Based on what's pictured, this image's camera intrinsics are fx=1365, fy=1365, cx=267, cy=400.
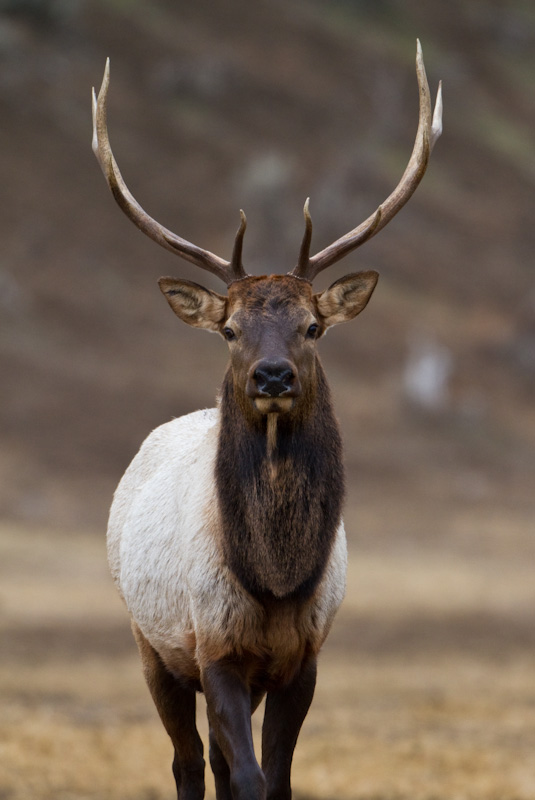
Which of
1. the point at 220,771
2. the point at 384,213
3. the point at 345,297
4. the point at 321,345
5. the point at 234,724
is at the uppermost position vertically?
the point at 321,345

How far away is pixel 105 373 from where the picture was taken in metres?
32.9

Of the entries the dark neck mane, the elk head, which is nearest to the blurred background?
the dark neck mane

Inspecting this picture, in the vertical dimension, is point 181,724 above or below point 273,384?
below

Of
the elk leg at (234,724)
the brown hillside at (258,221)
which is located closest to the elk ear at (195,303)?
the elk leg at (234,724)

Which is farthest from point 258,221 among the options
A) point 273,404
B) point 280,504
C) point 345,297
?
point 273,404

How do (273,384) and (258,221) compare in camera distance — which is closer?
(273,384)

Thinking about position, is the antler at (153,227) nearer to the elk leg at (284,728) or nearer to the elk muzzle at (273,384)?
the elk muzzle at (273,384)

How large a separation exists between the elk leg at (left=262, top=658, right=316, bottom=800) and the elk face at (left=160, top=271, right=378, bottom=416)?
1.26 meters

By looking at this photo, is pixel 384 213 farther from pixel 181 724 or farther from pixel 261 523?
pixel 181 724

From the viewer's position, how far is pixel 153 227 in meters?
6.78

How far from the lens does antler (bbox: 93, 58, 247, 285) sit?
6.47 m

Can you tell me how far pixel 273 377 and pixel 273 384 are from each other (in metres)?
0.03

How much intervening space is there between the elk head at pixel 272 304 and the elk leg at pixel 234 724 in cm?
117

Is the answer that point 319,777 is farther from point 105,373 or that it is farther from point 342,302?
point 105,373
